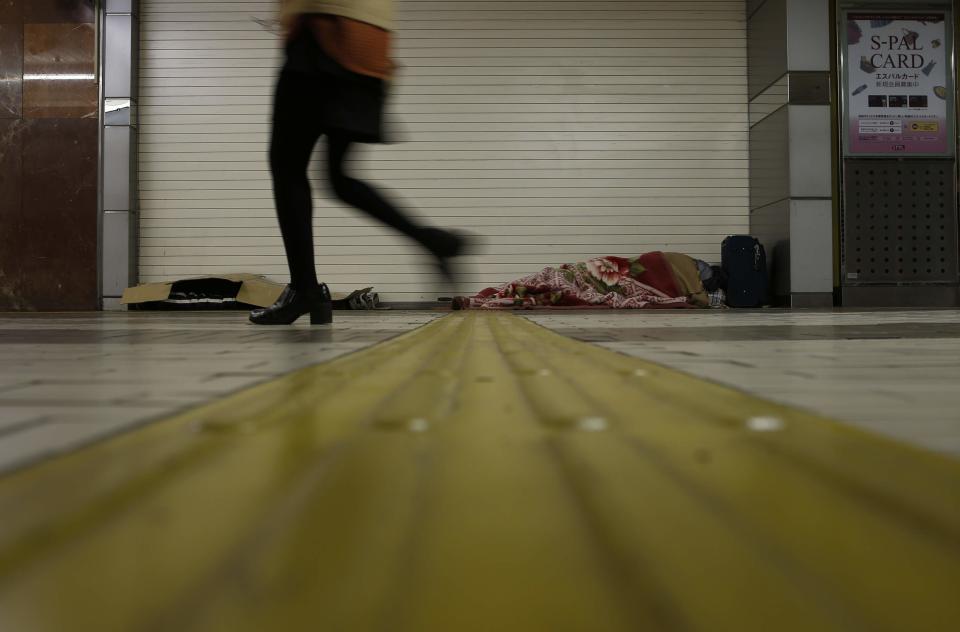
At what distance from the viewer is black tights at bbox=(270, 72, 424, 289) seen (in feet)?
6.82

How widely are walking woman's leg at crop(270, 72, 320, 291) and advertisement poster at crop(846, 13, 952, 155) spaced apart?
513 cm

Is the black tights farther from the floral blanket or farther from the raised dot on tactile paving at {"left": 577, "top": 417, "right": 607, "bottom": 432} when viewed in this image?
the floral blanket

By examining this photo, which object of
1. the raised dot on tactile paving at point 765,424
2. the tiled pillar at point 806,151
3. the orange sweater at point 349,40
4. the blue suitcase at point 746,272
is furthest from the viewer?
the blue suitcase at point 746,272

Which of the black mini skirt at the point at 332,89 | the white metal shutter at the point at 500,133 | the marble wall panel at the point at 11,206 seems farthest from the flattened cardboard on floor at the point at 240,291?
the black mini skirt at the point at 332,89

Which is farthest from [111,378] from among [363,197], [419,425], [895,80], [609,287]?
[895,80]

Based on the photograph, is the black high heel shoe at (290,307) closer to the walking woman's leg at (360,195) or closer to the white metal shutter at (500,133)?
the walking woman's leg at (360,195)

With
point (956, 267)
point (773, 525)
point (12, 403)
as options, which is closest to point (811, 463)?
point (773, 525)

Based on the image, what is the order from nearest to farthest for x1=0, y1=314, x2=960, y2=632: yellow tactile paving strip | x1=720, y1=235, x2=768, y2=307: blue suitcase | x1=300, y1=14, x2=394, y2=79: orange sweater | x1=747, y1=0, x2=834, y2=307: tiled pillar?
x1=0, y1=314, x2=960, y2=632: yellow tactile paving strip, x1=300, y1=14, x2=394, y2=79: orange sweater, x1=747, y1=0, x2=834, y2=307: tiled pillar, x1=720, y1=235, x2=768, y2=307: blue suitcase

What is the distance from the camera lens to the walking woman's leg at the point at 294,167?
208 cm

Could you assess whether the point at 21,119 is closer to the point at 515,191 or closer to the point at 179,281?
the point at 179,281

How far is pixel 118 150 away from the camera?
6.25 m

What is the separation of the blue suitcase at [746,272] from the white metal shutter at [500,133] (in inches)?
20.4

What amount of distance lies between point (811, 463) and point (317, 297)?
200cm

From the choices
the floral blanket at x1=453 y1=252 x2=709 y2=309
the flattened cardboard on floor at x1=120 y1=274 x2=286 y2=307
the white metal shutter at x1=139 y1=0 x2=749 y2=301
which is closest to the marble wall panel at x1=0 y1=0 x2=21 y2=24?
the white metal shutter at x1=139 y1=0 x2=749 y2=301
